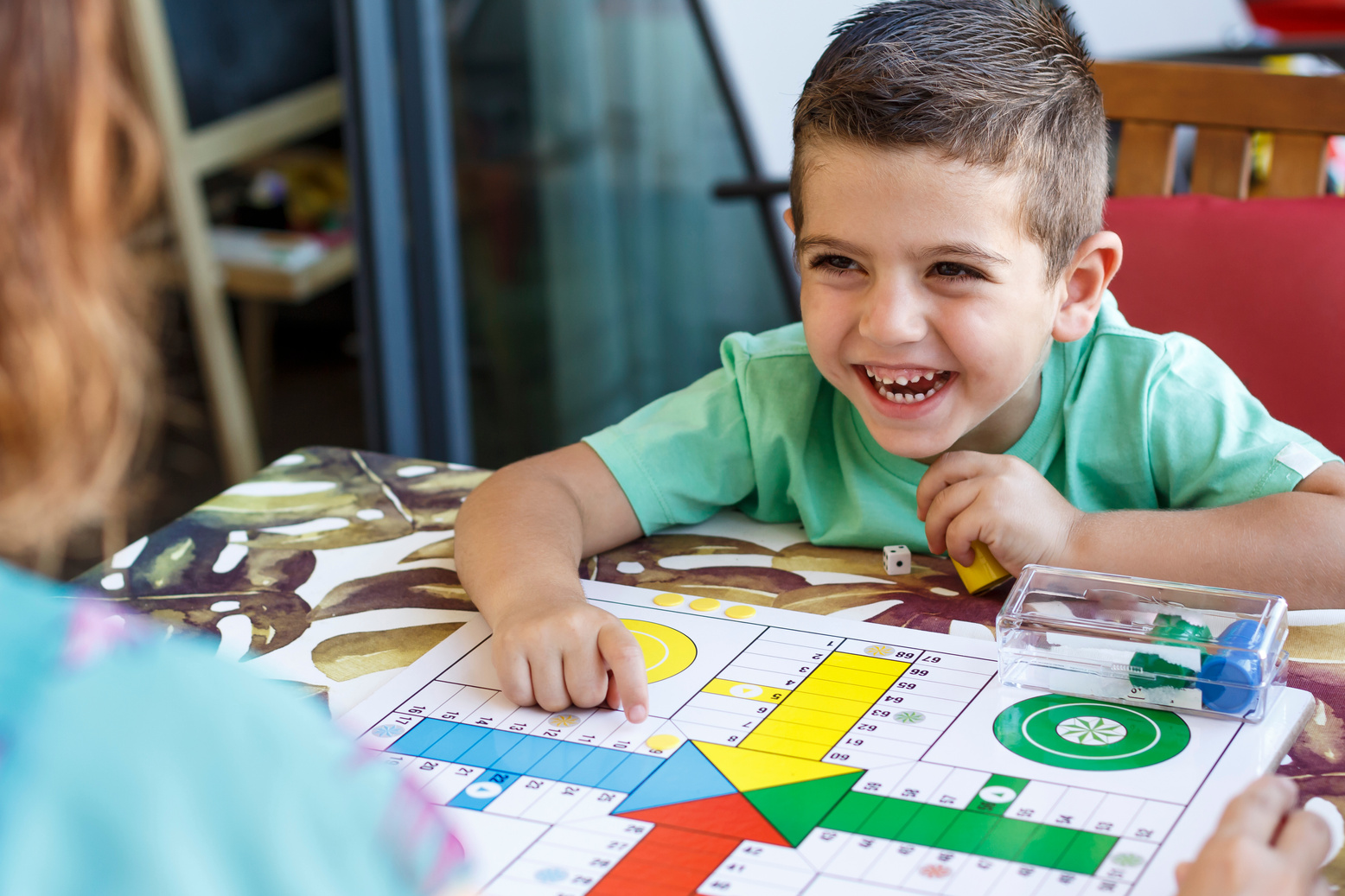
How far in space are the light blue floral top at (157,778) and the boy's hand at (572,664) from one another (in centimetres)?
33

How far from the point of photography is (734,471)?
35.2 inches

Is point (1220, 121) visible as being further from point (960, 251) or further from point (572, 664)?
point (572, 664)

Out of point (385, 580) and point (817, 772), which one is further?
point (385, 580)

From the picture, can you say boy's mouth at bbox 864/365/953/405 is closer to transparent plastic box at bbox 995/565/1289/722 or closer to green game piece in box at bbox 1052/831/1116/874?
transparent plastic box at bbox 995/565/1289/722

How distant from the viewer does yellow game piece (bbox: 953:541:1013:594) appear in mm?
758

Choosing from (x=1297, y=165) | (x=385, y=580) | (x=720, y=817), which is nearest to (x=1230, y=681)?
(x=720, y=817)

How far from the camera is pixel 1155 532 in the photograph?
0.76 meters

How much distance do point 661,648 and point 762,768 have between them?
0.44 feet

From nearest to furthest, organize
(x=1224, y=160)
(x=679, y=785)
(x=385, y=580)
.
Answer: (x=679, y=785) → (x=385, y=580) → (x=1224, y=160)

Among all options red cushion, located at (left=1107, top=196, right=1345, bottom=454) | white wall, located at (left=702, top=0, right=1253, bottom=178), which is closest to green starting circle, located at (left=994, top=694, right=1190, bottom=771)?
red cushion, located at (left=1107, top=196, right=1345, bottom=454)

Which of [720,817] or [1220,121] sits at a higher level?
[1220,121]

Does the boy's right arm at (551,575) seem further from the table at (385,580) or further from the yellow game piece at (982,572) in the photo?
the yellow game piece at (982,572)

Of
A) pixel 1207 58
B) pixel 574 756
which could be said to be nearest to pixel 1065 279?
pixel 574 756

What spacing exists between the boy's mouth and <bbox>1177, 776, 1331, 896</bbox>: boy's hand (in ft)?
1.20
